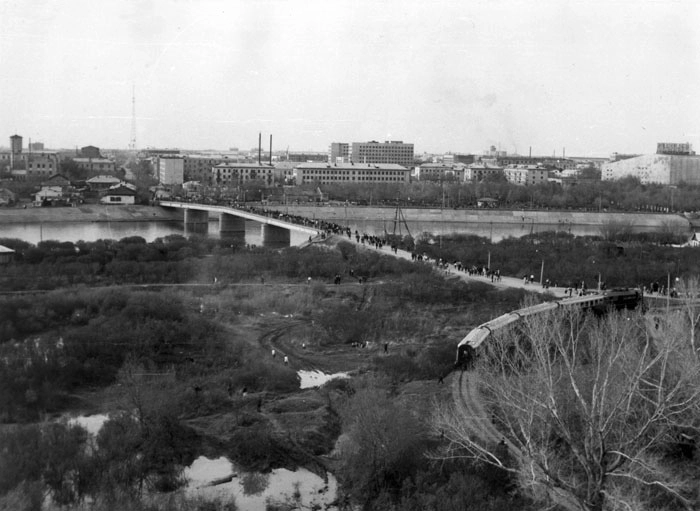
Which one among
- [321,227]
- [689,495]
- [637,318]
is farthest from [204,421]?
[321,227]

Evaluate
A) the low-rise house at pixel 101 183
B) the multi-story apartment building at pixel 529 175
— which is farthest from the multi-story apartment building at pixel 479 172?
the low-rise house at pixel 101 183

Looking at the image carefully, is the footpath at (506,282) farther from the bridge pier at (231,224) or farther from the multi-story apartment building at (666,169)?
the multi-story apartment building at (666,169)

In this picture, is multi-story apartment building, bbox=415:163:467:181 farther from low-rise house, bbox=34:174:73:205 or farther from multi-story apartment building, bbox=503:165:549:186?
low-rise house, bbox=34:174:73:205

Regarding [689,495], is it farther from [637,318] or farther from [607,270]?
[607,270]

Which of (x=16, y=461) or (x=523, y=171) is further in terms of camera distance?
(x=523, y=171)

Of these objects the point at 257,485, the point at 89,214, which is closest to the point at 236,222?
the point at 89,214

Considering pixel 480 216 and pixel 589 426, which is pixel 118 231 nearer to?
pixel 480 216
